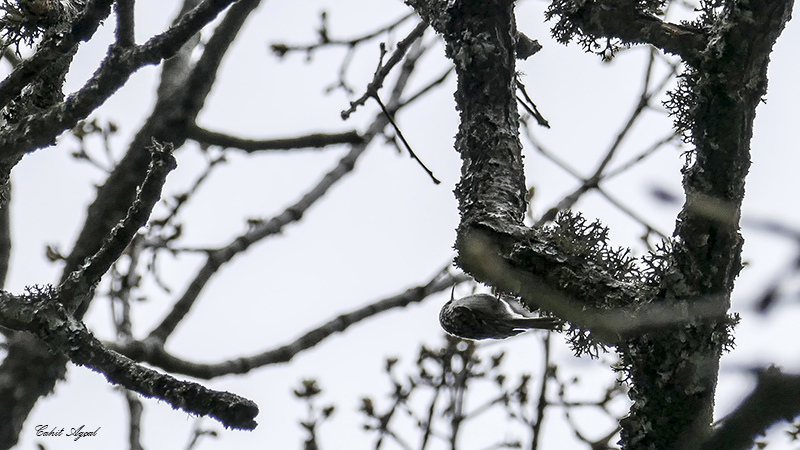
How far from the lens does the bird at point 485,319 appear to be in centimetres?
149

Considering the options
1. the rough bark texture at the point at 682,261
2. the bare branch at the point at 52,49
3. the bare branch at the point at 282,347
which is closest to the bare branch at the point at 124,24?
the bare branch at the point at 52,49

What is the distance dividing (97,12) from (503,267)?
2.96 ft

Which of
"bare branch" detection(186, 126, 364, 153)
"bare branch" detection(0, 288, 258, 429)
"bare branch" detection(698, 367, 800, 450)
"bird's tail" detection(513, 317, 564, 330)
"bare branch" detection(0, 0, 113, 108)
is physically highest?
"bare branch" detection(186, 126, 364, 153)

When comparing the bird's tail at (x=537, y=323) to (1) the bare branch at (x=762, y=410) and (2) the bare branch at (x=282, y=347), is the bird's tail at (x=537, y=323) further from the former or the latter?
(2) the bare branch at (x=282, y=347)

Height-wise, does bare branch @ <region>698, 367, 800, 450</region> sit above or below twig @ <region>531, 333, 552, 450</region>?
below

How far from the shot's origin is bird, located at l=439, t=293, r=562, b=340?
149 centimetres

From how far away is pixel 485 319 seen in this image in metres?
1.50

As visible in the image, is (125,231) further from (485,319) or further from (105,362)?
(485,319)

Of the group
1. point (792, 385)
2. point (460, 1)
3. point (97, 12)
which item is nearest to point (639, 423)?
point (792, 385)

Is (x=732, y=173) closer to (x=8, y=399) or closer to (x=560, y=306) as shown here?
(x=560, y=306)

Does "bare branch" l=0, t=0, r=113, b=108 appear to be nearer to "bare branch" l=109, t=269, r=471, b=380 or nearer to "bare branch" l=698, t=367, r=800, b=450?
"bare branch" l=698, t=367, r=800, b=450

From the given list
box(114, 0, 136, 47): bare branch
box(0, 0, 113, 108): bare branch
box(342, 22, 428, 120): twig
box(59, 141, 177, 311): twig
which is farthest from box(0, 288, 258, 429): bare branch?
box(342, 22, 428, 120): twig

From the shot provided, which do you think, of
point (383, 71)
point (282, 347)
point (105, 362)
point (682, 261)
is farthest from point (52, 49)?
point (282, 347)

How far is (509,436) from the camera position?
159 inches
